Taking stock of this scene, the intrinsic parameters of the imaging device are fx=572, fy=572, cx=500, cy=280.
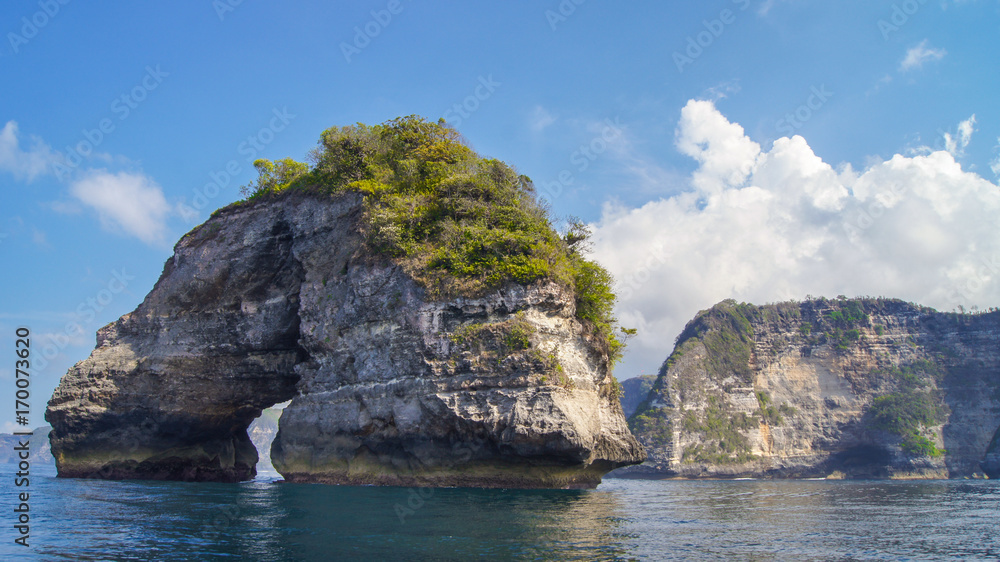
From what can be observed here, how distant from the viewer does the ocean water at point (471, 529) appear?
10562 mm

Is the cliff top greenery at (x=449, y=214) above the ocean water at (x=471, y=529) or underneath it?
above

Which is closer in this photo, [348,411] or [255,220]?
[348,411]

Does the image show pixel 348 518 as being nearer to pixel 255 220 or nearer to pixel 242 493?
pixel 242 493

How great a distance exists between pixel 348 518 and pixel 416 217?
15.1m

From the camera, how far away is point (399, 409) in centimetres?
2373

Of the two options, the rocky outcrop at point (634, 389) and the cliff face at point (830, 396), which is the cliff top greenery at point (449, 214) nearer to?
the cliff face at point (830, 396)

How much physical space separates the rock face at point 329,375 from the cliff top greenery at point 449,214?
90cm

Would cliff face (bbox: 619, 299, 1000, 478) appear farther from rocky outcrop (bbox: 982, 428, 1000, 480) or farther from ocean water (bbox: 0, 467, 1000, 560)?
ocean water (bbox: 0, 467, 1000, 560)

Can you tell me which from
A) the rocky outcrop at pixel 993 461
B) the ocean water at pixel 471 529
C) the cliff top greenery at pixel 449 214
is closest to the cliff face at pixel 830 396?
the rocky outcrop at pixel 993 461

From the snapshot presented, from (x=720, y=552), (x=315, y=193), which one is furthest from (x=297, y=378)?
(x=720, y=552)

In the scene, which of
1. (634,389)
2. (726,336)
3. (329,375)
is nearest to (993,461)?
(726,336)

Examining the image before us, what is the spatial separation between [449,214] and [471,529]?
16.5 m

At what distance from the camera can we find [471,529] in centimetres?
1284

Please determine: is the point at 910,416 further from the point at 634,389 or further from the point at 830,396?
the point at 634,389
